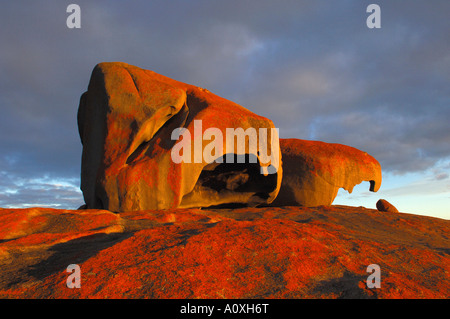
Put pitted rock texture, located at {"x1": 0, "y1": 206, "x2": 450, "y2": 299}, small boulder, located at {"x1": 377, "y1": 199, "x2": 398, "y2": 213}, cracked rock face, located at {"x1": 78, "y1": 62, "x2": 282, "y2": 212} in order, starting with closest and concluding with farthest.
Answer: pitted rock texture, located at {"x1": 0, "y1": 206, "x2": 450, "y2": 299} → cracked rock face, located at {"x1": 78, "y1": 62, "x2": 282, "y2": 212} → small boulder, located at {"x1": 377, "y1": 199, "x2": 398, "y2": 213}

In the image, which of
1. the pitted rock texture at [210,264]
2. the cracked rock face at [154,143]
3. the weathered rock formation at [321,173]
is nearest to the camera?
the pitted rock texture at [210,264]

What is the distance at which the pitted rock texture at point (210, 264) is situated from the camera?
2016 mm

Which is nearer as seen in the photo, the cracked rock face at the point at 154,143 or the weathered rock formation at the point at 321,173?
the cracked rock face at the point at 154,143

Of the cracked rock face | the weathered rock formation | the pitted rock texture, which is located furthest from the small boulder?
the pitted rock texture

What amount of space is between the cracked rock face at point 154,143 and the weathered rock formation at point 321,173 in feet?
8.35

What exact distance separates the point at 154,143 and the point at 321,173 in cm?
693

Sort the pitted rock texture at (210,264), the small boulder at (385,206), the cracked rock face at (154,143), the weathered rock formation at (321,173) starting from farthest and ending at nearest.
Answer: the small boulder at (385,206) → the weathered rock formation at (321,173) → the cracked rock face at (154,143) → the pitted rock texture at (210,264)

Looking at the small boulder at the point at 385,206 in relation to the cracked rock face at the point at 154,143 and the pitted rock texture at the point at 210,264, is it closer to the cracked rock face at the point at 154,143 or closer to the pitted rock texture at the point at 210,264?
the cracked rock face at the point at 154,143

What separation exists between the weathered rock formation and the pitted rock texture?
7.48 metres

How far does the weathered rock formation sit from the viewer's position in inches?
438

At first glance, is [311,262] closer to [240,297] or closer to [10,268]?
[240,297]

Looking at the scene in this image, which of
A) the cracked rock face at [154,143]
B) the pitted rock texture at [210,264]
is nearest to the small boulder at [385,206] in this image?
the cracked rock face at [154,143]

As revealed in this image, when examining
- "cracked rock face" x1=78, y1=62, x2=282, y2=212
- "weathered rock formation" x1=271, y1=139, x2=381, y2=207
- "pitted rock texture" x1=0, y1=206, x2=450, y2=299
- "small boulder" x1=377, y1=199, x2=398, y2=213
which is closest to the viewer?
"pitted rock texture" x1=0, y1=206, x2=450, y2=299

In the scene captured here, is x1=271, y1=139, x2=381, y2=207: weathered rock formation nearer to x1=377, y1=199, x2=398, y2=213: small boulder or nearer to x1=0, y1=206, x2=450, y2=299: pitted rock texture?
x1=377, y1=199, x2=398, y2=213: small boulder
